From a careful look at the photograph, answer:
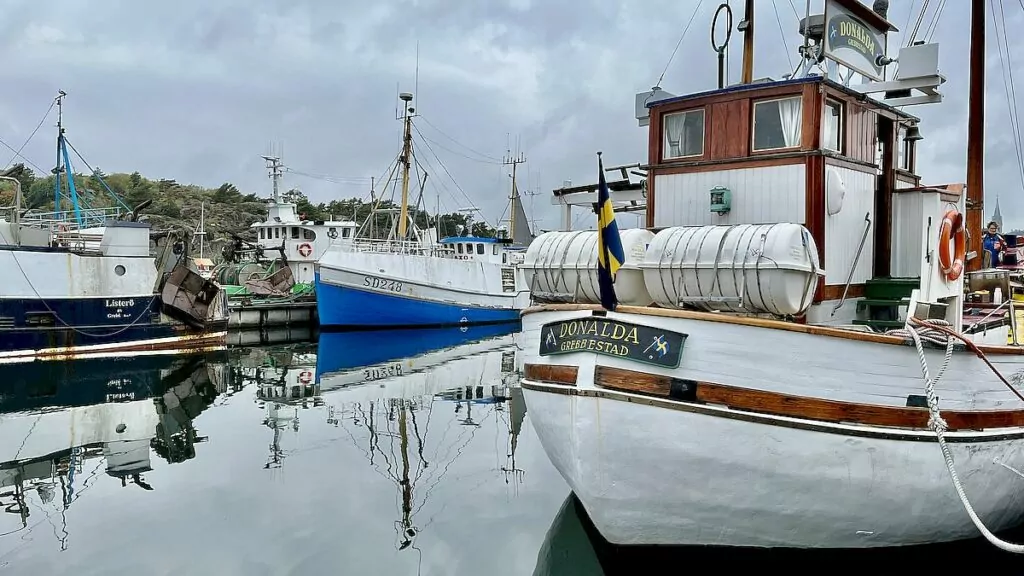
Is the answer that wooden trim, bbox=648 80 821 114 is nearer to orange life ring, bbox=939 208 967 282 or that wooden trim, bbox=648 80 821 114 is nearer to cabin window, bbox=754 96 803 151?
cabin window, bbox=754 96 803 151

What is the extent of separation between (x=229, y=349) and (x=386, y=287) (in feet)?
24.1

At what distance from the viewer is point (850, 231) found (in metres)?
8.71

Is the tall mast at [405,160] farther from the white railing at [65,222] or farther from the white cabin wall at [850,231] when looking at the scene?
the white cabin wall at [850,231]

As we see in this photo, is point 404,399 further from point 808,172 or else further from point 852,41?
point 852,41

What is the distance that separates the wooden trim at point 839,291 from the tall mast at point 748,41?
10.3ft

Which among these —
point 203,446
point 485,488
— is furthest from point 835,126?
point 203,446

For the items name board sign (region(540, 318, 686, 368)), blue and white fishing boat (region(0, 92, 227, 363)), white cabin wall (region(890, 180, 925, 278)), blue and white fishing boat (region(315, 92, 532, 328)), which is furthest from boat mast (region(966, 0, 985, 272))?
blue and white fishing boat (region(0, 92, 227, 363))

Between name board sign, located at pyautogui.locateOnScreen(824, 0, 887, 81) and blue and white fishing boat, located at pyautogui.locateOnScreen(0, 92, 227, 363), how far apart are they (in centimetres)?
2340

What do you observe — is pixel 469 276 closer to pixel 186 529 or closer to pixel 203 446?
pixel 203 446

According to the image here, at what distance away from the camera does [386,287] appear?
33250mm

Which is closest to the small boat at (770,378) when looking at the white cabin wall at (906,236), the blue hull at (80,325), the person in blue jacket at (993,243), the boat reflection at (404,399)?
the white cabin wall at (906,236)

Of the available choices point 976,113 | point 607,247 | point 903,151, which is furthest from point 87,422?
point 976,113

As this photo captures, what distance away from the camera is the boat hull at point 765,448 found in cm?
657

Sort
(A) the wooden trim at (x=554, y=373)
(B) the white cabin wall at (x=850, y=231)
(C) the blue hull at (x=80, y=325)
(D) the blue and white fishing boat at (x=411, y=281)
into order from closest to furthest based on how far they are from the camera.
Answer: (A) the wooden trim at (x=554, y=373)
(B) the white cabin wall at (x=850, y=231)
(C) the blue hull at (x=80, y=325)
(D) the blue and white fishing boat at (x=411, y=281)
